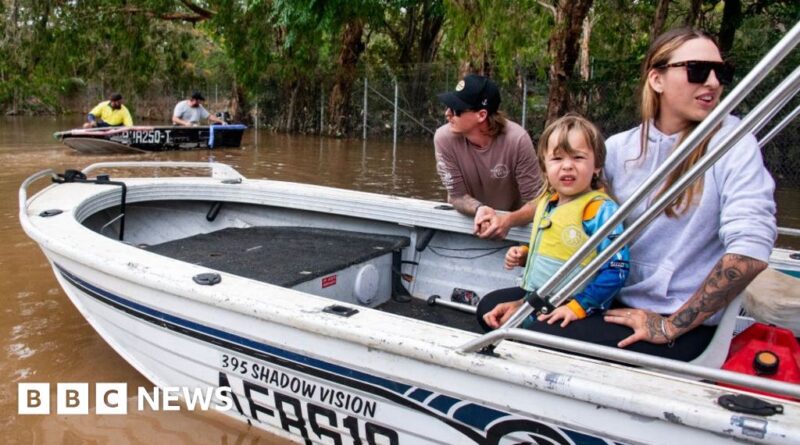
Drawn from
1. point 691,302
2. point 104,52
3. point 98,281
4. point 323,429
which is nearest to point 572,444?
point 691,302

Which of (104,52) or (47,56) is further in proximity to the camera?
(104,52)

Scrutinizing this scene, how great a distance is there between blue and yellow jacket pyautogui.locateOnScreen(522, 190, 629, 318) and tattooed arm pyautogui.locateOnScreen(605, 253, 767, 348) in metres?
0.10

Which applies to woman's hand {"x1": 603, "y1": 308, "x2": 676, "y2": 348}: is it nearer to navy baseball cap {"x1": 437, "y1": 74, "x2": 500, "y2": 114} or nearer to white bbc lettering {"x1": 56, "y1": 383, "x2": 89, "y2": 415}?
navy baseball cap {"x1": 437, "y1": 74, "x2": 500, "y2": 114}

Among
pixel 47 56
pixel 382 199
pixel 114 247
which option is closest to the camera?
pixel 114 247

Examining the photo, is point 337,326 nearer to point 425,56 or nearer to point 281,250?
point 281,250

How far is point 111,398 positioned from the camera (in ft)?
12.3

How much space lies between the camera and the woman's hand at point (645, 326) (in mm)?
2299

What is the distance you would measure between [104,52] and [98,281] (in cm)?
1869

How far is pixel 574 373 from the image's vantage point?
2.14 m

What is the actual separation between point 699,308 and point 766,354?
0.30 m

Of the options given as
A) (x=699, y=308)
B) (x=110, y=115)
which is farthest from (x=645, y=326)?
(x=110, y=115)

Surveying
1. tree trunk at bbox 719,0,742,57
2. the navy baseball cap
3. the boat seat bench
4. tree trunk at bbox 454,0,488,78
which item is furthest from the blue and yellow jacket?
tree trunk at bbox 719,0,742,57

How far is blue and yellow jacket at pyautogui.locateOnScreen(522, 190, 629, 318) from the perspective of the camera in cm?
244

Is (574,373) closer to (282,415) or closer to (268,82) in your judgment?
(282,415)
